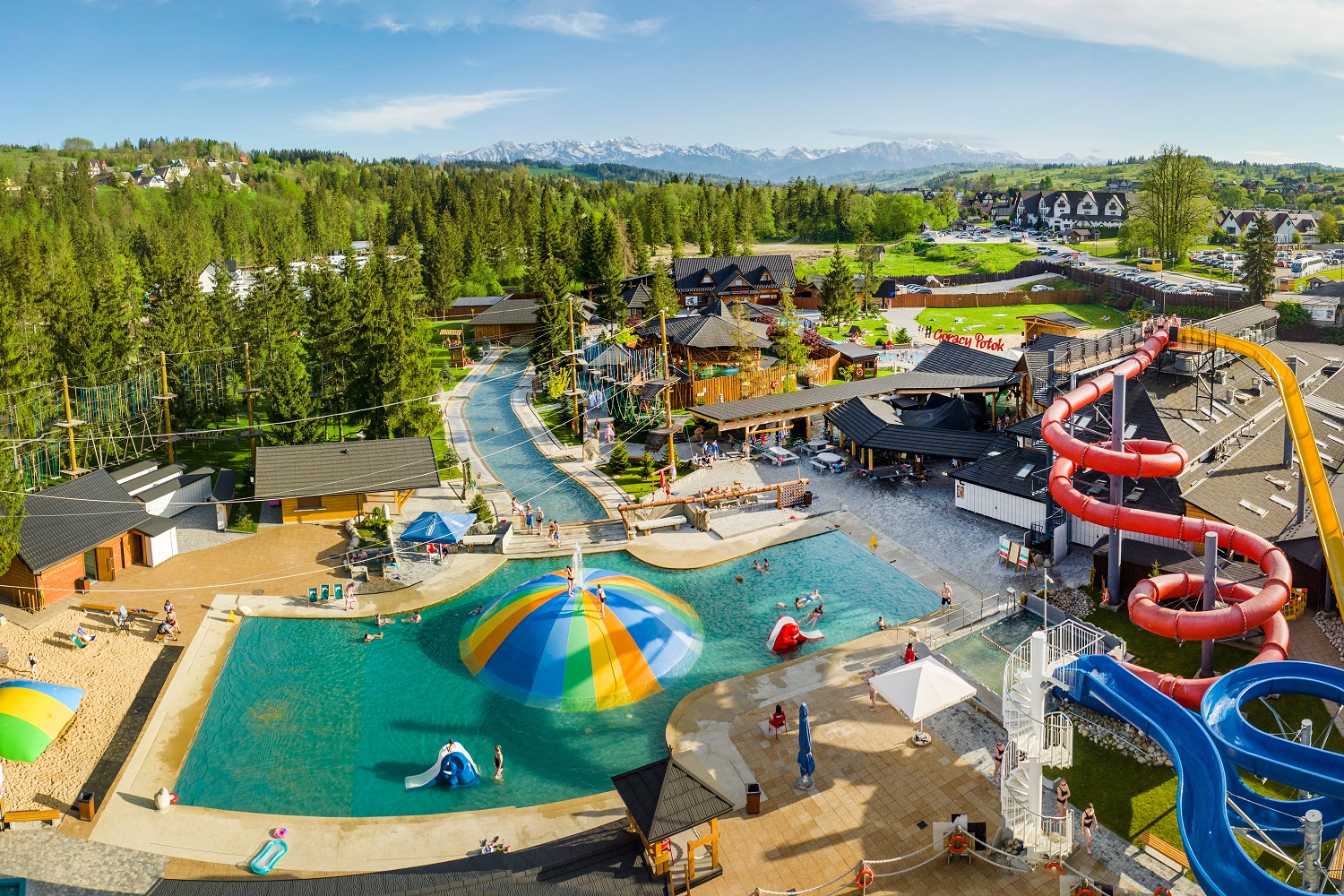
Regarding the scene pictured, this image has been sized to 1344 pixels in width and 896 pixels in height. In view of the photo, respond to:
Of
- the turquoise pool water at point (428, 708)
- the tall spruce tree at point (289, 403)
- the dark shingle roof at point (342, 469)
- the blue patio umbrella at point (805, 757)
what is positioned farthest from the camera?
the tall spruce tree at point (289, 403)

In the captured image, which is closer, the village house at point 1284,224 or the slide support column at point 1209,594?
the slide support column at point 1209,594

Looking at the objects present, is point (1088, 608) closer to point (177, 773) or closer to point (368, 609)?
point (368, 609)

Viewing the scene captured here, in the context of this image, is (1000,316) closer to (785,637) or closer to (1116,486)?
(1116,486)

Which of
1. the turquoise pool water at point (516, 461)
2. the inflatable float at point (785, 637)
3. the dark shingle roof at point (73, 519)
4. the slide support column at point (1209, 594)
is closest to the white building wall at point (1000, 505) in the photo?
the slide support column at point (1209, 594)

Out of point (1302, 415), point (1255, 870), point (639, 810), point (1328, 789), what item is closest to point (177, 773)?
point (639, 810)

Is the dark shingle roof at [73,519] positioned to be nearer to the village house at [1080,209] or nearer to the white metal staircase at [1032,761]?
the white metal staircase at [1032,761]
